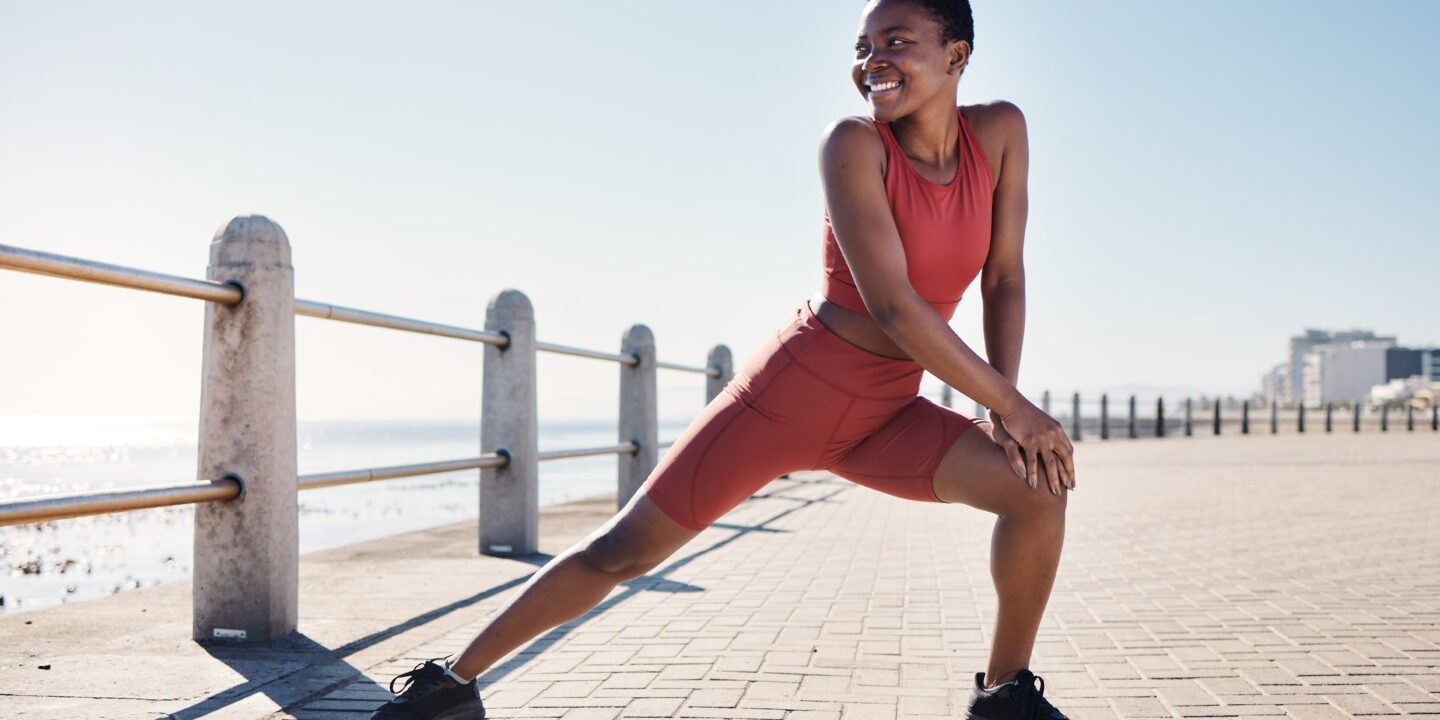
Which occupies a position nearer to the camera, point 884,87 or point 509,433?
point 884,87

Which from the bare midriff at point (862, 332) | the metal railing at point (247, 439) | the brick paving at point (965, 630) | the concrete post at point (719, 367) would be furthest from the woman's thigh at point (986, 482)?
→ the concrete post at point (719, 367)

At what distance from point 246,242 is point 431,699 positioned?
193 centimetres

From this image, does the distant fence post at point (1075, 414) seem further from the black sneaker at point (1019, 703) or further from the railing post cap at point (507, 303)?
the black sneaker at point (1019, 703)

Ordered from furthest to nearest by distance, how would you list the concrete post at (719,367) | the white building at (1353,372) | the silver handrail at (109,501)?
the white building at (1353,372) < the concrete post at (719,367) < the silver handrail at (109,501)

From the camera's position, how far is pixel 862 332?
2.26 meters

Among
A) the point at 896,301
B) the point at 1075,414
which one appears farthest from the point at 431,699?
the point at 1075,414

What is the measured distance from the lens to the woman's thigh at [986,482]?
219cm

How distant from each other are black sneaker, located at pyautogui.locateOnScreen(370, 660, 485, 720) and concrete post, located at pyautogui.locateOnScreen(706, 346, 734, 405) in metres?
8.40

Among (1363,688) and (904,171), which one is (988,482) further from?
(1363,688)

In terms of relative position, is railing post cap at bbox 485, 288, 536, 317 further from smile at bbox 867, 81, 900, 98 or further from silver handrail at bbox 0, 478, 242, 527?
smile at bbox 867, 81, 900, 98

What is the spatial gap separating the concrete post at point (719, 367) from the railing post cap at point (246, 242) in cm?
729

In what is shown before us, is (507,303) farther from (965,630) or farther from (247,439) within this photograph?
(965,630)

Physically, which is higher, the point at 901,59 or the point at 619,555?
the point at 901,59

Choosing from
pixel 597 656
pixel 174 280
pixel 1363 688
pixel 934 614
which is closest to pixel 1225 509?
pixel 934 614
